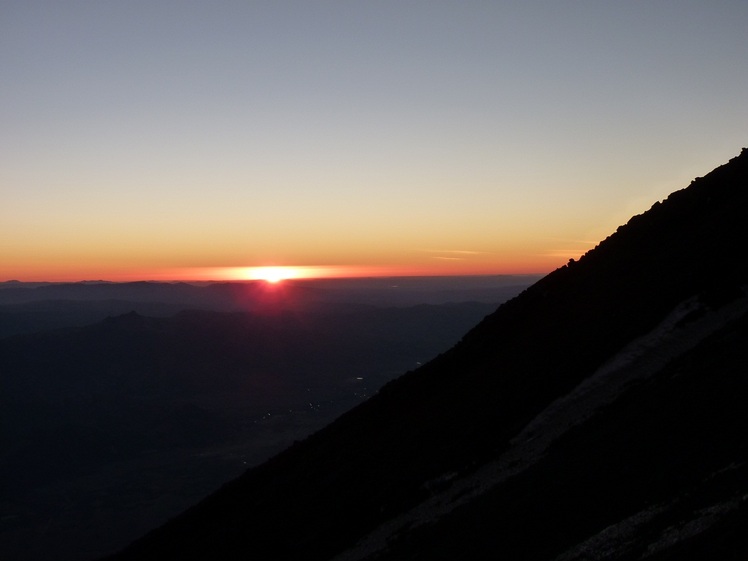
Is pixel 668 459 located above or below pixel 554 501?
above

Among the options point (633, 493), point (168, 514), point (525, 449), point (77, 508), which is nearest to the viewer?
point (633, 493)

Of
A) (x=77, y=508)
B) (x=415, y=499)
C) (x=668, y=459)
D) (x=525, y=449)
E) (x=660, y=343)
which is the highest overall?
(x=660, y=343)

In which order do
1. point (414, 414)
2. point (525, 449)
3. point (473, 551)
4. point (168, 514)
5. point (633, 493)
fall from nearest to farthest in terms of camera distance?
point (633, 493) < point (473, 551) < point (525, 449) < point (414, 414) < point (168, 514)

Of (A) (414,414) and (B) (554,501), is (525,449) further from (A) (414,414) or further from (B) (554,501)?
(A) (414,414)

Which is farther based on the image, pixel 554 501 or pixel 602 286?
pixel 602 286

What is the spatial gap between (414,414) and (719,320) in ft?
72.6

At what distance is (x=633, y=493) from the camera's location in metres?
19.4

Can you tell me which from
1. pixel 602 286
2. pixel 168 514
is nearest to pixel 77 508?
pixel 168 514

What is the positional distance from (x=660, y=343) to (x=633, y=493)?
1659 centimetres

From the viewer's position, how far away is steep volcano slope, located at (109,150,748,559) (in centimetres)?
2075

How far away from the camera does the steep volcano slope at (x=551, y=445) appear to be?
20750mm

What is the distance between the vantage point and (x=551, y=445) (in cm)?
2883

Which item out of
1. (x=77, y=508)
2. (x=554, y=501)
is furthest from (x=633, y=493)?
(x=77, y=508)

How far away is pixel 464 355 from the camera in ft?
181
